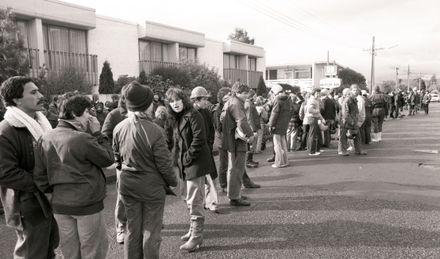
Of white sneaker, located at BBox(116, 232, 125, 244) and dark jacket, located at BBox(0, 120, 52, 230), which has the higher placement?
dark jacket, located at BBox(0, 120, 52, 230)

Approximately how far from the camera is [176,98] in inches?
171

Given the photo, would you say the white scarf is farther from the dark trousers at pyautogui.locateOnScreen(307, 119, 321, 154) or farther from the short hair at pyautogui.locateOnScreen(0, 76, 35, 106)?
the dark trousers at pyautogui.locateOnScreen(307, 119, 321, 154)

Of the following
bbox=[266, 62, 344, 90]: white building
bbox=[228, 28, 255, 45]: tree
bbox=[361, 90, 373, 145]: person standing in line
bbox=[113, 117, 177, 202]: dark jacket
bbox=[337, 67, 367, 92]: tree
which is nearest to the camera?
bbox=[113, 117, 177, 202]: dark jacket

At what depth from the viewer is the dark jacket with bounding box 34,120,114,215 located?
9.37ft

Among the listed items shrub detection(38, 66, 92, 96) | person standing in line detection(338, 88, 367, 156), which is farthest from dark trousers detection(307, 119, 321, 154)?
shrub detection(38, 66, 92, 96)

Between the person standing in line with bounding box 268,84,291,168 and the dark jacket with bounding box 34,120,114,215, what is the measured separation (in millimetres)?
6004

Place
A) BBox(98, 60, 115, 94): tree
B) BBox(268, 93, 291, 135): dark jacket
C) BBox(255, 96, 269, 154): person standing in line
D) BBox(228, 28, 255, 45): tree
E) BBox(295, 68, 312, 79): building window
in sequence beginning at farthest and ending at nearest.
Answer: BBox(295, 68, 312, 79): building window
BBox(228, 28, 255, 45): tree
BBox(98, 60, 115, 94): tree
BBox(255, 96, 269, 154): person standing in line
BBox(268, 93, 291, 135): dark jacket

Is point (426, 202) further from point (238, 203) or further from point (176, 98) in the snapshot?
point (176, 98)

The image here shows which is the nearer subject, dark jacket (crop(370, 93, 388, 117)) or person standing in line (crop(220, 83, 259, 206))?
person standing in line (crop(220, 83, 259, 206))

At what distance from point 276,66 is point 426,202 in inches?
2334

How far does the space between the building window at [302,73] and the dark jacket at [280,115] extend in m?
56.9

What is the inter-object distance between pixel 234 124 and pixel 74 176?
10.7ft

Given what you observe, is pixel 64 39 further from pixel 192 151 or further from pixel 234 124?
pixel 192 151

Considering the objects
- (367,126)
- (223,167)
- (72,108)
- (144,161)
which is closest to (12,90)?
(72,108)
